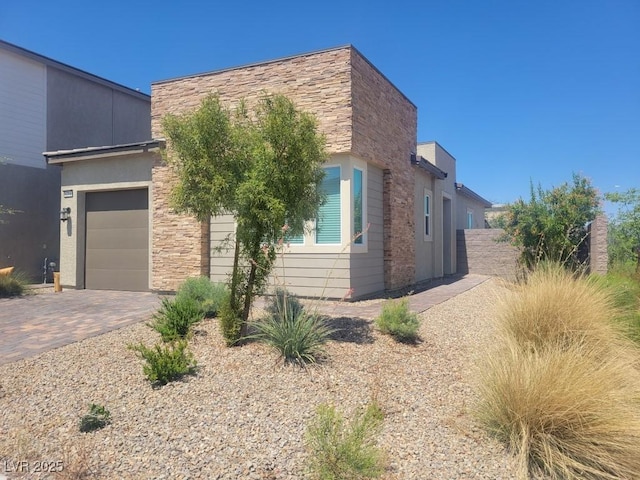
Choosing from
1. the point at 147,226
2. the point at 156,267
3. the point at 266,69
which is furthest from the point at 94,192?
the point at 266,69

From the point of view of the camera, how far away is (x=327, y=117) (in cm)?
992

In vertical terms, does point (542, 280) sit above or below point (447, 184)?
below

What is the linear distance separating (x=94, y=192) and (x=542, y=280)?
11714 mm

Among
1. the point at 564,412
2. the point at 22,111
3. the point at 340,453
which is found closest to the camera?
the point at 340,453

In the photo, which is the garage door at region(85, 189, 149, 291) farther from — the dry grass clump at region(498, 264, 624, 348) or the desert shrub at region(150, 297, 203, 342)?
the dry grass clump at region(498, 264, 624, 348)

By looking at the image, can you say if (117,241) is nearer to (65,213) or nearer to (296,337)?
(65,213)

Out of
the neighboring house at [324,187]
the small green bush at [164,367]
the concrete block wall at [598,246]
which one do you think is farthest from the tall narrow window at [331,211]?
the concrete block wall at [598,246]

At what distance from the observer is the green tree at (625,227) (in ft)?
44.1

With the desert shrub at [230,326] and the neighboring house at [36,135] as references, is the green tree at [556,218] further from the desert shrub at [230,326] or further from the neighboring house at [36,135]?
the neighboring house at [36,135]

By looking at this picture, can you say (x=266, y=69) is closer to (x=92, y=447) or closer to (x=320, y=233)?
(x=320, y=233)

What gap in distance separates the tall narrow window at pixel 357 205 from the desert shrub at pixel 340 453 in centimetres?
660

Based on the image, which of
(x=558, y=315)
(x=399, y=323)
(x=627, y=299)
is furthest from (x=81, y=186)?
(x=627, y=299)

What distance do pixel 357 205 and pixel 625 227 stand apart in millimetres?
11360

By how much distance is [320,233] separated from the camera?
10148mm
